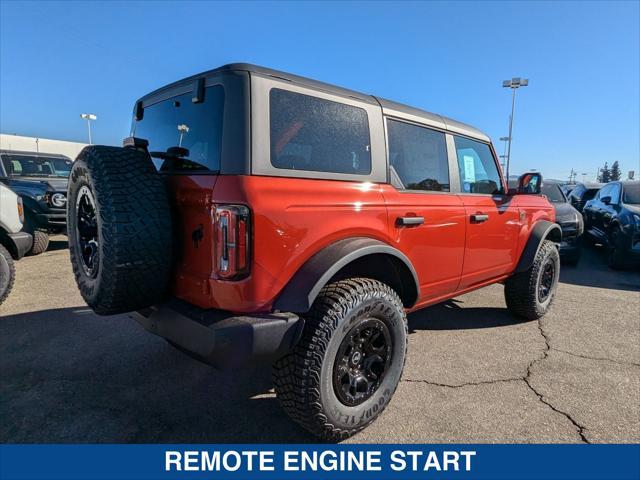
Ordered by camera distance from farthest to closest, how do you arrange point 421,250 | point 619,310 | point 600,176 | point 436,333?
point 600,176
point 619,310
point 436,333
point 421,250

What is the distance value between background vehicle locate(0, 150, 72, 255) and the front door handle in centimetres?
695

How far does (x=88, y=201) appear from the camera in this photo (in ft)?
7.16

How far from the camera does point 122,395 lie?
267 centimetres

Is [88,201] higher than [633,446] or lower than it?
higher

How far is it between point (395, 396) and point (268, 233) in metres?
1.65

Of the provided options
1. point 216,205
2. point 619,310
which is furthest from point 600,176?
point 216,205

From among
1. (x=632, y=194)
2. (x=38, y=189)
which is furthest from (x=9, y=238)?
(x=632, y=194)

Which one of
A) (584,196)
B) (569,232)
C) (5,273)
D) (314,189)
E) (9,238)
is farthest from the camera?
(584,196)

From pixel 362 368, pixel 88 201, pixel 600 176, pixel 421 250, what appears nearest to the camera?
pixel 88 201

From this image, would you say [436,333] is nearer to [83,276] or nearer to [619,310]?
[619,310]

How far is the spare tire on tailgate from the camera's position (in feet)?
6.21

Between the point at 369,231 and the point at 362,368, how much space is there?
0.85 metres

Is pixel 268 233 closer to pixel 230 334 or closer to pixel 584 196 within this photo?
pixel 230 334

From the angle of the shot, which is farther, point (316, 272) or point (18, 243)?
point (18, 243)
